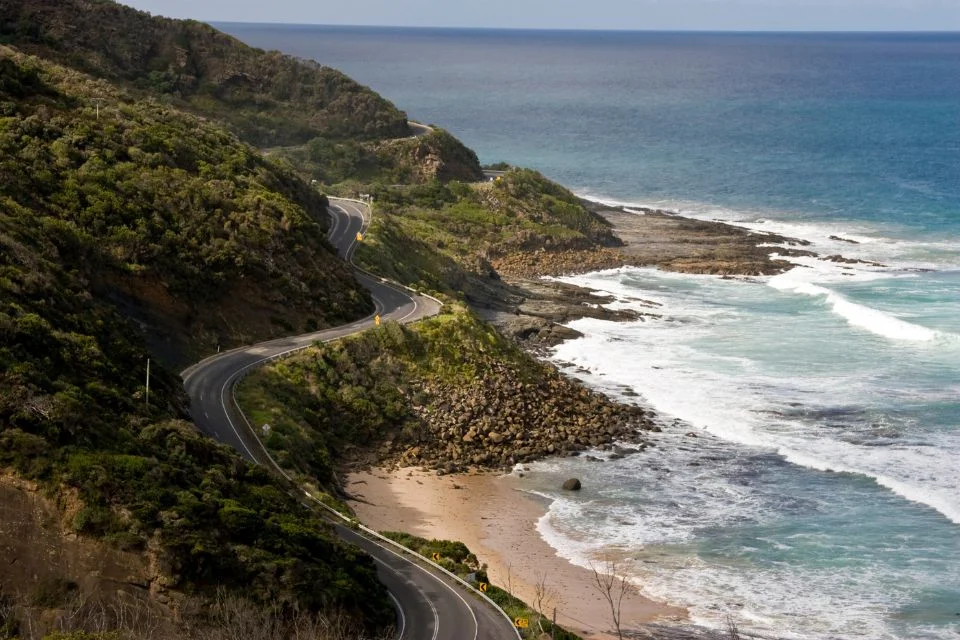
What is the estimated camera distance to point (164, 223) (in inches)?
2024

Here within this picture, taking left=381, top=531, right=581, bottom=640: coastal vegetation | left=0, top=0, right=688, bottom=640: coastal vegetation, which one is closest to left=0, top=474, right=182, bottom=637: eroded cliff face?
left=0, top=0, right=688, bottom=640: coastal vegetation

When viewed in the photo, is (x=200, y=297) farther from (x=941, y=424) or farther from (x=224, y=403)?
(x=941, y=424)

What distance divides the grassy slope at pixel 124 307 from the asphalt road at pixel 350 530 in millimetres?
1279

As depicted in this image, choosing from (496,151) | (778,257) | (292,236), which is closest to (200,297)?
(292,236)

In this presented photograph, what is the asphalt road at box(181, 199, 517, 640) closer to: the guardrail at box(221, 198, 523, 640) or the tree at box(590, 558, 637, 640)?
the guardrail at box(221, 198, 523, 640)

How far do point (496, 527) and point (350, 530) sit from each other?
656cm

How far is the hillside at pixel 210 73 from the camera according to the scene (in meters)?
94.0

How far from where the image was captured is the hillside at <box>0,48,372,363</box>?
48094mm

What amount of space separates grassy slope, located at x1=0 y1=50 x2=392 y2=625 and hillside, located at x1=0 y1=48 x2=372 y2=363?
10 cm

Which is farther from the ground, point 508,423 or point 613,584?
point 508,423

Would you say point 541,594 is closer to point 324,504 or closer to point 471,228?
point 324,504

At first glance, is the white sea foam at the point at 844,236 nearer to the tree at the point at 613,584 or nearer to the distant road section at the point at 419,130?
the distant road section at the point at 419,130

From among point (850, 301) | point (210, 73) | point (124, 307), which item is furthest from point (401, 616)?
point (210, 73)

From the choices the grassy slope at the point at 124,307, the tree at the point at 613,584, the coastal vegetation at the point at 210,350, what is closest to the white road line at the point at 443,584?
the coastal vegetation at the point at 210,350
